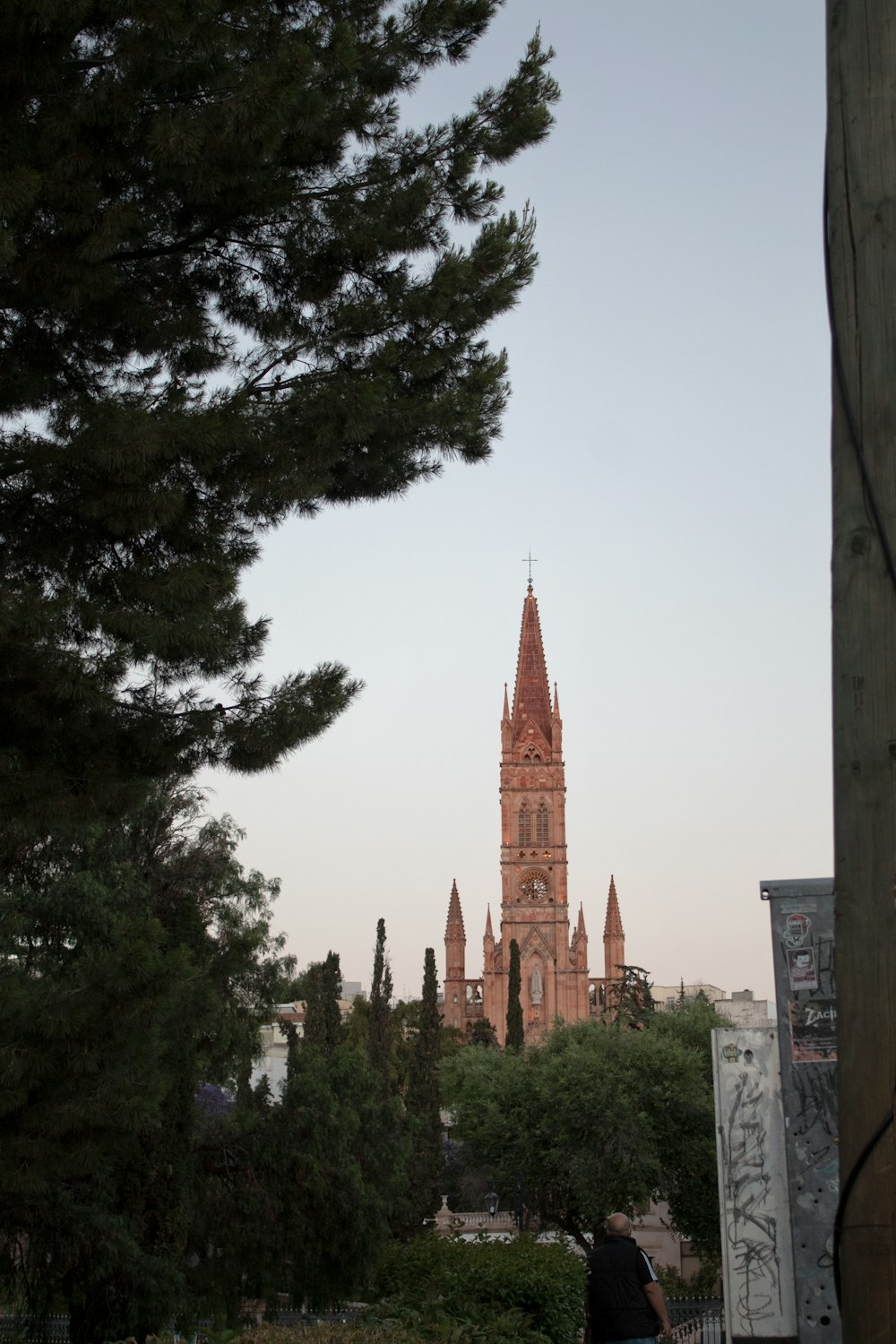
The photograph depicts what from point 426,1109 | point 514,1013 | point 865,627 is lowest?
point 426,1109

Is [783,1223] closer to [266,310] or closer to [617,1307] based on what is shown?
[617,1307]

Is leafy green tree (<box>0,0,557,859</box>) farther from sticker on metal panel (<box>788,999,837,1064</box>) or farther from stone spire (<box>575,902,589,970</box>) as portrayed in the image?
stone spire (<box>575,902,589,970</box>)

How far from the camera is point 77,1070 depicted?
712 centimetres

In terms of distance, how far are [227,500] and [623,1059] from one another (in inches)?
750

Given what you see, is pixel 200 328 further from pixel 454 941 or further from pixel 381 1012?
pixel 454 941

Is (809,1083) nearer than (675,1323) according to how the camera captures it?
Yes

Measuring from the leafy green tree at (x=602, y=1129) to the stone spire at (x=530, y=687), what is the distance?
62.5 m

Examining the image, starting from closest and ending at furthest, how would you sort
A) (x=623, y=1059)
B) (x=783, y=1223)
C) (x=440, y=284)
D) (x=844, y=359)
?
(x=844, y=359) < (x=783, y=1223) < (x=440, y=284) < (x=623, y=1059)

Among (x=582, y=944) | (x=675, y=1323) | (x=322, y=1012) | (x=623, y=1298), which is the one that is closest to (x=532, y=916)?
(x=582, y=944)

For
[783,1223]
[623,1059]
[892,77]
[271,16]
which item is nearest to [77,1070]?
[783,1223]

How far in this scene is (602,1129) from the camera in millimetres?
22500

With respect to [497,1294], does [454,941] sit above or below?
above

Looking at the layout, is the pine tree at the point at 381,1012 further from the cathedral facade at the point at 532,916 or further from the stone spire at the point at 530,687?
the stone spire at the point at 530,687

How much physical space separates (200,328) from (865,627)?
6378 millimetres
